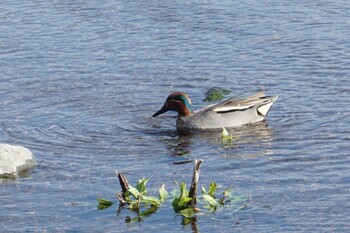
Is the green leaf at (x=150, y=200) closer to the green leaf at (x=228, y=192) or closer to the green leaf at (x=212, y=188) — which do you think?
the green leaf at (x=212, y=188)

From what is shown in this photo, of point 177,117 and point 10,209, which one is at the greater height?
point 10,209

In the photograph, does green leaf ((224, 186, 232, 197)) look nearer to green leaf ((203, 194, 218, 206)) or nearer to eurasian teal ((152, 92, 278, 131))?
green leaf ((203, 194, 218, 206))

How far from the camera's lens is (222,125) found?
44.3 feet

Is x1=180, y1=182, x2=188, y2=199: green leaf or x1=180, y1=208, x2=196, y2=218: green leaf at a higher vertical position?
x1=180, y1=182, x2=188, y2=199: green leaf

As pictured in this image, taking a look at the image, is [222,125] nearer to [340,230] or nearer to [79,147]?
[79,147]

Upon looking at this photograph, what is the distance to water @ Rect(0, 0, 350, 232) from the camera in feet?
31.5

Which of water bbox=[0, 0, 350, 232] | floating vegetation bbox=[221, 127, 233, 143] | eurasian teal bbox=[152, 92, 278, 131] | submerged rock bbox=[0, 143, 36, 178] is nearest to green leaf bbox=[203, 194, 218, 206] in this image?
water bbox=[0, 0, 350, 232]

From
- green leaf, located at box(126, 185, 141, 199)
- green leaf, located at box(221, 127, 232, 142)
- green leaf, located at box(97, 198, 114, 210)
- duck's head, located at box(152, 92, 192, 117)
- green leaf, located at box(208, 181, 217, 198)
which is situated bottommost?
green leaf, located at box(221, 127, 232, 142)

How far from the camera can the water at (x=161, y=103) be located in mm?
9602

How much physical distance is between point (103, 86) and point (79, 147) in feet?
8.84

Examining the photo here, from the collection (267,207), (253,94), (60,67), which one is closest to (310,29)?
(253,94)

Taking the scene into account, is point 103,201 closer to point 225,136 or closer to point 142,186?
point 142,186

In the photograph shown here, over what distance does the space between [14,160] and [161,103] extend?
12.0ft

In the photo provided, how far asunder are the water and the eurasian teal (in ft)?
0.68
